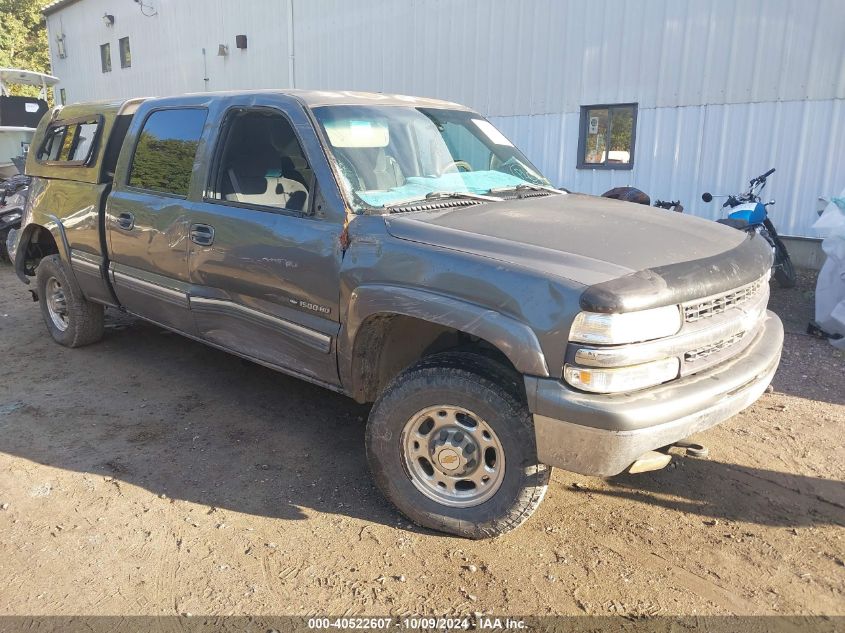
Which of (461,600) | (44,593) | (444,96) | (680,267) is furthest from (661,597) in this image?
(444,96)

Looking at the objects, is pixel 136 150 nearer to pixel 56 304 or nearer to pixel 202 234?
pixel 202 234

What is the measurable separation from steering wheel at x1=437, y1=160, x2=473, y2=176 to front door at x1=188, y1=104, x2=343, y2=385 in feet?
2.34

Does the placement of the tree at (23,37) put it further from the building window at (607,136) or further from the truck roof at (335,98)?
the truck roof at (335,98)

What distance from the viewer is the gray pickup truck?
2500 mm

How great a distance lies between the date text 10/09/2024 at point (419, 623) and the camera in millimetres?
2459

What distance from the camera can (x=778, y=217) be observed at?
845 cm

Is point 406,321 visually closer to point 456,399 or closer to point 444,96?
point 456,399

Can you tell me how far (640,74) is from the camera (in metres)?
9.13

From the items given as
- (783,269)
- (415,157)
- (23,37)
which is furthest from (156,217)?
(23,37)

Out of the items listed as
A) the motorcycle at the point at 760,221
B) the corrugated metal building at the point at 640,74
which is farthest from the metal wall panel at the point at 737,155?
the motorcycle at the point at 760,221

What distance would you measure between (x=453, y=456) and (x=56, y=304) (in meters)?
4.41

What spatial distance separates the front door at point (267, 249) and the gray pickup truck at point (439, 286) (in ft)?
0.04

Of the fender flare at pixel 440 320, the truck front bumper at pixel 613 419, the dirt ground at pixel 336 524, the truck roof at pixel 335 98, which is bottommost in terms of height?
the dirt ground at pixel 336 524

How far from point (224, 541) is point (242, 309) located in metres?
1.30
